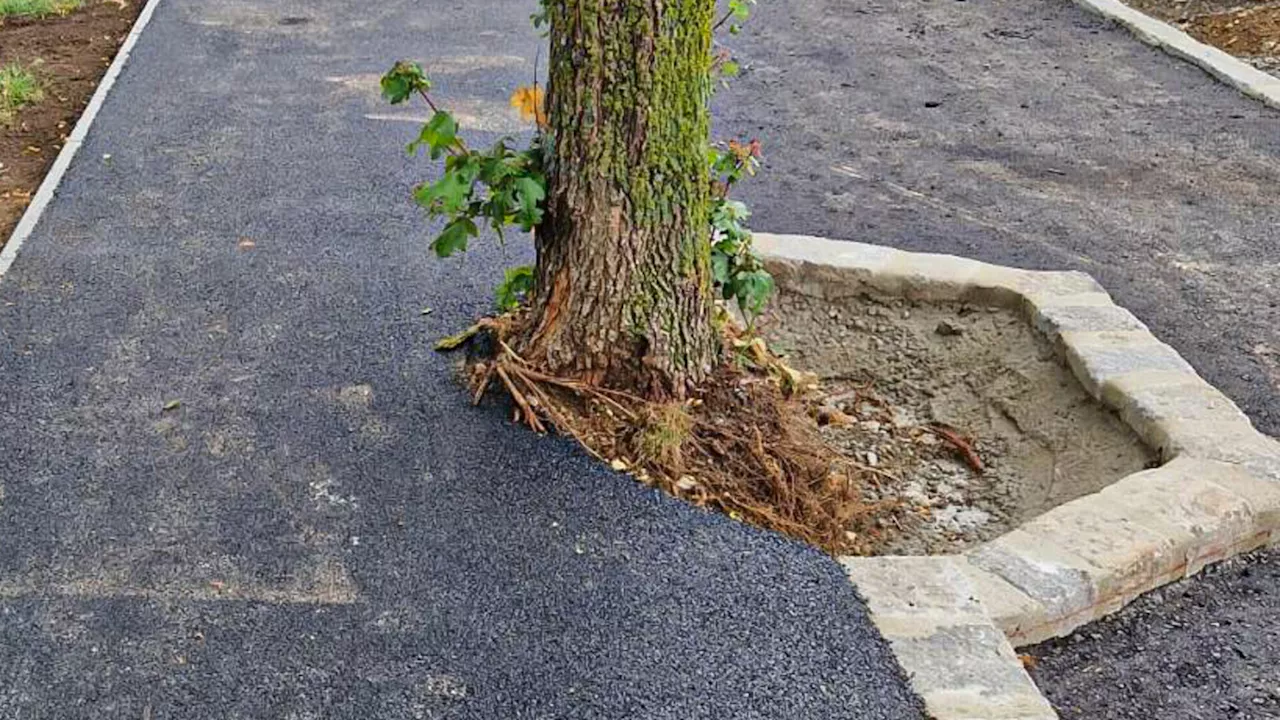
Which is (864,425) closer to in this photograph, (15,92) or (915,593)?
(915,593)

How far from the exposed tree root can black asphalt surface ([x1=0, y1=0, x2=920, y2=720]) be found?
4.2 inches

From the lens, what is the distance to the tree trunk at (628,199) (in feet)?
11.3

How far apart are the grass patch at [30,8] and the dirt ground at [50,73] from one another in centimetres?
7

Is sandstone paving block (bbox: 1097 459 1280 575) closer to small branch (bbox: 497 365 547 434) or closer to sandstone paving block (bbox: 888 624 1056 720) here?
sandstone paving block (bbox: 888 624 1056 720)

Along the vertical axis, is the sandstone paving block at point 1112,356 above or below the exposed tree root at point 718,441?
above

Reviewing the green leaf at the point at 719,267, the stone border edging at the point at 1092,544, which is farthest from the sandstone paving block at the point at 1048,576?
the green leaf at the point at 719,267

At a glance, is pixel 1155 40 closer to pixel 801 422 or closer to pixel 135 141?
pixel 801 422

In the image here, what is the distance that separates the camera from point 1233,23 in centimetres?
867

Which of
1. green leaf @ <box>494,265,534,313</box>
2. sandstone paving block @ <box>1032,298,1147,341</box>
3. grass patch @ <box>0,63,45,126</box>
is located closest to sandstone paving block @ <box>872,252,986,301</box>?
sandstone paving block @ <box>1032,298,1147,341</box>

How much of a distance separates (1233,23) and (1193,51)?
105 centimetres

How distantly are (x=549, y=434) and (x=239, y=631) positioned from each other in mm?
1083

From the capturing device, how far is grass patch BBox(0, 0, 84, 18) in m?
8.41

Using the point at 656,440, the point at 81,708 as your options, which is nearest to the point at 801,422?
the point at 656,440

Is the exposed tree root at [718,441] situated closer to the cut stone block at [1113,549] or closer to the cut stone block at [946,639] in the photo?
the cut stone block at [946,639]
